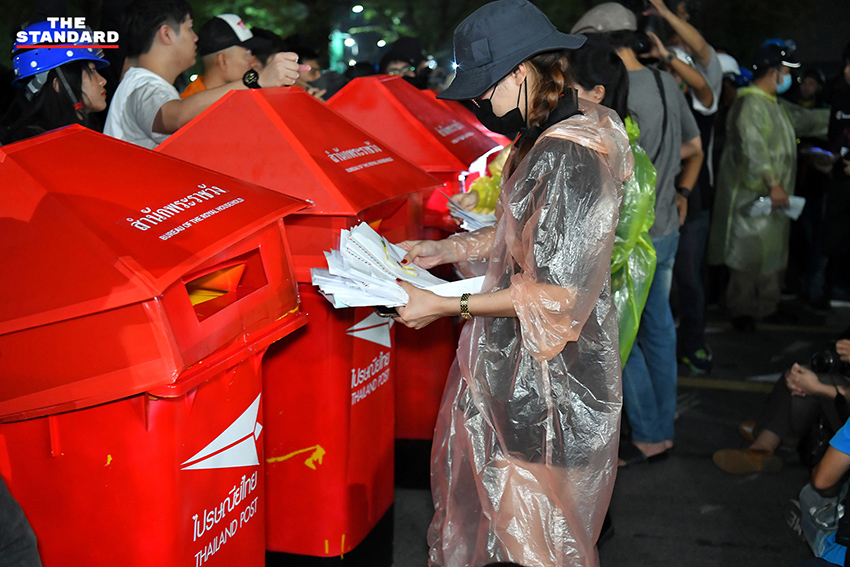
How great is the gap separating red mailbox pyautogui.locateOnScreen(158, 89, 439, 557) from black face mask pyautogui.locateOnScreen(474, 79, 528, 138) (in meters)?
0.54

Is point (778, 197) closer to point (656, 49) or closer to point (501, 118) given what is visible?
point (656, 49)

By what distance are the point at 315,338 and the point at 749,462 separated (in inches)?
91.4

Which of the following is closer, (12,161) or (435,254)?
(12,161)

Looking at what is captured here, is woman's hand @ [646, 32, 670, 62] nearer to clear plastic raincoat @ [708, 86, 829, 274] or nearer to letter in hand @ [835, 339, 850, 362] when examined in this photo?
clear plastic raincoat @ [708, 86, 829, 274]

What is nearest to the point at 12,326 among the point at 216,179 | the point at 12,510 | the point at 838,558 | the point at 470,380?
the point at 12,510

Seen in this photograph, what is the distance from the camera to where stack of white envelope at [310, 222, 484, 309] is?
2.02 meters

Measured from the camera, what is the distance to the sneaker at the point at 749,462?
3.77 m

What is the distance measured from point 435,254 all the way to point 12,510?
144cm

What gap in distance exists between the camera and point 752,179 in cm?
573

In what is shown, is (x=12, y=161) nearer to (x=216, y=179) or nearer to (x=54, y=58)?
(x=216, y=179)

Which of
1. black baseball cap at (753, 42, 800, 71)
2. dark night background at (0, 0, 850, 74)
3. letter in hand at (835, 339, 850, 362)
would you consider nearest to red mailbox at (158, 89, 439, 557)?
letter in hand at (835, 339, 850, 362)

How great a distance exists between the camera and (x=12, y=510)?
152cm

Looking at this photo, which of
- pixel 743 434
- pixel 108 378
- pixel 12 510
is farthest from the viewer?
pixel 743 434

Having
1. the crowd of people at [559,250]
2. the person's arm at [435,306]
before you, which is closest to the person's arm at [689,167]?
Result: the crowd of people at [559,250]
